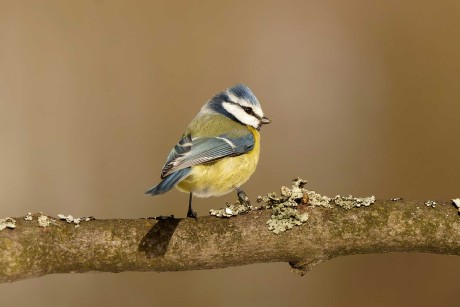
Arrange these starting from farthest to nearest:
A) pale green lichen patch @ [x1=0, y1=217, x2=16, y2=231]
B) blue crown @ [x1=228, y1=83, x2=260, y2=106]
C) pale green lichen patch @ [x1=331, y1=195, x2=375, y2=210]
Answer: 1. blue crown @ [x1=228, y1=83, x2=260, y2=106]
2. pale green lichen patch @ [x1=331, y1=195, x2=375, y2=210]
3. pale green lichen patch @ [x1=0, y1=217, x2=16, y2=231]

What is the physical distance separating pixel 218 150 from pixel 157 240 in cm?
33

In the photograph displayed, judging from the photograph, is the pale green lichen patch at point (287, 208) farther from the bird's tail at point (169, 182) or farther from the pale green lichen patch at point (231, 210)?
the bird's tail at point (169, 182)

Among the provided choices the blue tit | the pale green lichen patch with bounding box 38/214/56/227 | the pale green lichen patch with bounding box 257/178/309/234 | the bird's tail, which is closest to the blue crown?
the blue tit

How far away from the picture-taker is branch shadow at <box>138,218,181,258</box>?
0.98 meters

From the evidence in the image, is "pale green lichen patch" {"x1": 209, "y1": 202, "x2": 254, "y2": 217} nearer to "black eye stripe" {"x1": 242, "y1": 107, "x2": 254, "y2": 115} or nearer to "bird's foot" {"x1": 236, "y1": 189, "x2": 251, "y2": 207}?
"bird's foot" {"x1": 236, "y1": 189, "x2": 251, "y2": 207}

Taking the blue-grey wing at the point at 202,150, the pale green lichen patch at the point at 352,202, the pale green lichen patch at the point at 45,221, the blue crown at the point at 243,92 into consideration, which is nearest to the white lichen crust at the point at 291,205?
the pale green lichen patch at the point at 352,202

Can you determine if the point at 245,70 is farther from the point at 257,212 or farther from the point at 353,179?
the point at 257,212

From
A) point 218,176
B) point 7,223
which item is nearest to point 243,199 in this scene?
point 218,176

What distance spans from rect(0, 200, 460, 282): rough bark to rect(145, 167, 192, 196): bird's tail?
1.9 inches

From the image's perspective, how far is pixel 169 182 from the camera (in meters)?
1.07

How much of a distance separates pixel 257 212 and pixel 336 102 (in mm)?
917

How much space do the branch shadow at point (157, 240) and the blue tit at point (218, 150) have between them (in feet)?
0.20

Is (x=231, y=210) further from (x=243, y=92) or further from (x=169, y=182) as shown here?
(x=243, y=92)

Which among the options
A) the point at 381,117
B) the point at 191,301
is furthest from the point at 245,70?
the point at 191,301
